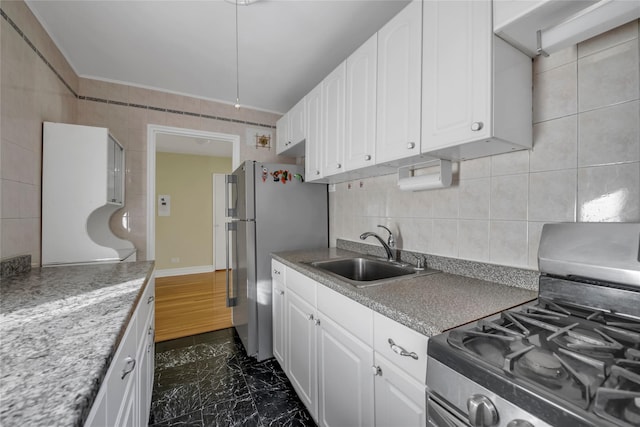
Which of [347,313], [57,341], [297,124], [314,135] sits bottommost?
[347,313]

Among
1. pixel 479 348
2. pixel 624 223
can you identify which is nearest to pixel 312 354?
pixel 479 348

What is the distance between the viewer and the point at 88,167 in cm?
182

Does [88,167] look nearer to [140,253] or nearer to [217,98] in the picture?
[140,253]

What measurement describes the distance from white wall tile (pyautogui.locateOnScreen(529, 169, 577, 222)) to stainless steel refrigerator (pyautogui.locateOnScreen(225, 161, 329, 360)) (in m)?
1.63

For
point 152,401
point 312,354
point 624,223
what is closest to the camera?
point 624,223

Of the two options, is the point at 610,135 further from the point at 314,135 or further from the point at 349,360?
the point at 314,135

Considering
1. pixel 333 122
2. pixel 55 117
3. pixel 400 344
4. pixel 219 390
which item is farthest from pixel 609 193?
pixel 55 117

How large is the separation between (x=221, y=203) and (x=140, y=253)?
2864 millimetres

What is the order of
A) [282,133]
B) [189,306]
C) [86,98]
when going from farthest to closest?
[189,306]
[282,133]
[86,98]

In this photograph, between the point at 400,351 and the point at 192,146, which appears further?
the point at 192,146

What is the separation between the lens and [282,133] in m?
2.74

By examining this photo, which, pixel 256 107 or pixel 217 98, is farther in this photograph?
pixel 256 107

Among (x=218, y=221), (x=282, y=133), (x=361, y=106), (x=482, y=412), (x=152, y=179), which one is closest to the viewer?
(x=482, y=412)

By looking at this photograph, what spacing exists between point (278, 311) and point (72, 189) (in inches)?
63.5
